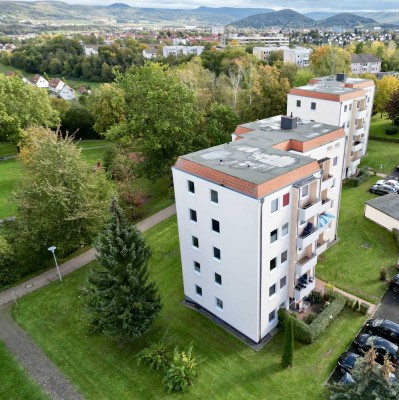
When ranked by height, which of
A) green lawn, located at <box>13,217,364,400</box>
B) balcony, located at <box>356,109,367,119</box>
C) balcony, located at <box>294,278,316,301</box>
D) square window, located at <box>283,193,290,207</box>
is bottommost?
green lawn, located at <box>13,217,364,400</box>

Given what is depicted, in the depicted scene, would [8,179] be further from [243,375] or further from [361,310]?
[361,310]

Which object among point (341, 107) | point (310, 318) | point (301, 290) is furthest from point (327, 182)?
point (341, 107)

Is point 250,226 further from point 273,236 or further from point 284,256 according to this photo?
point 284,256

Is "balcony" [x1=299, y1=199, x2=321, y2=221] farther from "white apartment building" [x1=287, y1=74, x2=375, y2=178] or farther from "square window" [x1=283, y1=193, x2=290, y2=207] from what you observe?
"white apartment building" [x1=287, y1=74, x2=375, y2=178]

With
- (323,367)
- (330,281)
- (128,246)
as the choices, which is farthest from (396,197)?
(128,246)

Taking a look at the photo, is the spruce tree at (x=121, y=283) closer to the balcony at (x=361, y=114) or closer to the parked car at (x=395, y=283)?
the parked car at (x=395, y=283)

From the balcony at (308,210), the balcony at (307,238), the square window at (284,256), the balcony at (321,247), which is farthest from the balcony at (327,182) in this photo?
the square window at (284,256)

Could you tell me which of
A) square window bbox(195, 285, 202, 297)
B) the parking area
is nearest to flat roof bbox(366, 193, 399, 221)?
the parking area
